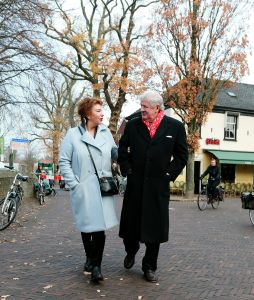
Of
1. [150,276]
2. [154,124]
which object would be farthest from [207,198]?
[154,124]

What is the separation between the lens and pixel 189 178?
23.1 metres

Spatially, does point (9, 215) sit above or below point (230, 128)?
below

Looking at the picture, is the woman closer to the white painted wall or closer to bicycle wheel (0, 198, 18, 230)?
bicycle wheel (0, 198, 18, 230)

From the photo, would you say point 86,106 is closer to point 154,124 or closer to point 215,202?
point 154,124

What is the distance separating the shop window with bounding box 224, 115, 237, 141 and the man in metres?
26.1

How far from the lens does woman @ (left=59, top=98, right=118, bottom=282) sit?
4.50m

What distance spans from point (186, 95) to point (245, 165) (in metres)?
11.4

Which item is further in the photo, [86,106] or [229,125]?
[229,125]

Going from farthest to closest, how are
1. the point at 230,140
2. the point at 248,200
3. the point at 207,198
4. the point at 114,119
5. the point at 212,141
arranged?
the point at 230,140 → the point at 212,141 → the point at 114,119 → the point at 207,198 → the point at 248,200

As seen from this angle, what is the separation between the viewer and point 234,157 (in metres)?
29.1

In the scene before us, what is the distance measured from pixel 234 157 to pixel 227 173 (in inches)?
70.3

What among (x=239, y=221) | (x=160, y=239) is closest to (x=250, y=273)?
(x=160, y=239)

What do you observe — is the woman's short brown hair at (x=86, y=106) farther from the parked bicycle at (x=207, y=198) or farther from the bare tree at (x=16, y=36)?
the parked bicycle at (x=207, y=198)

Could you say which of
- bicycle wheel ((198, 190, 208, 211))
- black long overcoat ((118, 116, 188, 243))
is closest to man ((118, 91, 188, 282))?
black long overcoat ((118, 116, 188, 243))
